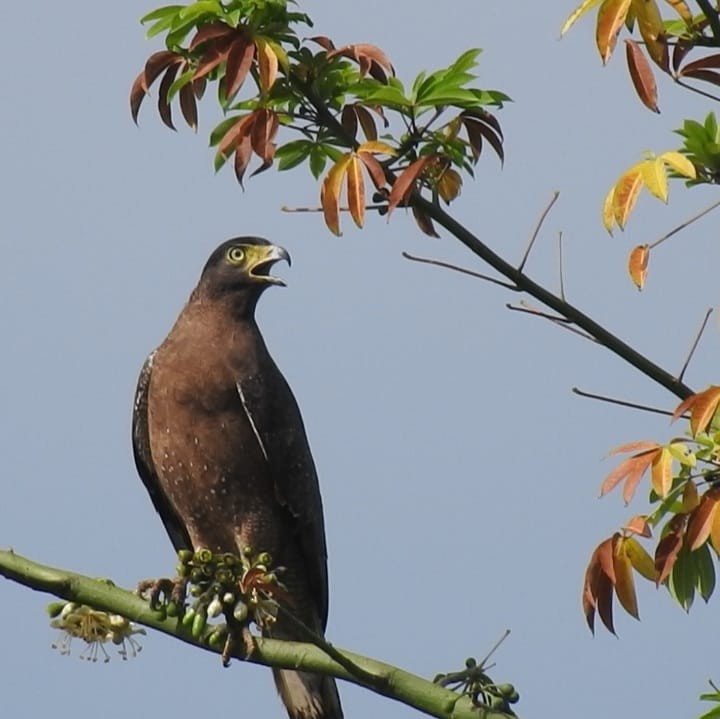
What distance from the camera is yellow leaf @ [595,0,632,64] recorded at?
11.1 feet

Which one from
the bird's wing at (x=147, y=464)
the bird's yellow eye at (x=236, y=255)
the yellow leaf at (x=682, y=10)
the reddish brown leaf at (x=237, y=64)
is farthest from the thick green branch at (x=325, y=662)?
the bird's yellow eye at (x=236, y=255)

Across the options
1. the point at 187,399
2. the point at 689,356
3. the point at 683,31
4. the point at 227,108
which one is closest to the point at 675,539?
the point at 689,356

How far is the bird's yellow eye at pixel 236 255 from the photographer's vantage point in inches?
264

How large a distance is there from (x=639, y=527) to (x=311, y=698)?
3.42 metres

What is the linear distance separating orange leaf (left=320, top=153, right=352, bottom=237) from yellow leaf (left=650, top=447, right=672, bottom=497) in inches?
37.9

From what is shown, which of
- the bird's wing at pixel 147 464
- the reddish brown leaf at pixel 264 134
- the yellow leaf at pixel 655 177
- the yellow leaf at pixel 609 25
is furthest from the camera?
the bird's wing at pixel 147 464

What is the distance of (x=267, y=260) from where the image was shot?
21.6ft

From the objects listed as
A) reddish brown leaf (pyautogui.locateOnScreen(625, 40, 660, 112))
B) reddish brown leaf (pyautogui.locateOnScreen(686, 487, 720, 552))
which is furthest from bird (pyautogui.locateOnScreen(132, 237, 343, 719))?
reddish brown leaf (pyautogui.locateOnScreen(686, 487, 720, 552))

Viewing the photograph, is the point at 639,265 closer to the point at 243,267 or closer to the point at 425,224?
the point at 425,224

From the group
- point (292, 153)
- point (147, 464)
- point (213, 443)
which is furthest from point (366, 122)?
point (147, 464)

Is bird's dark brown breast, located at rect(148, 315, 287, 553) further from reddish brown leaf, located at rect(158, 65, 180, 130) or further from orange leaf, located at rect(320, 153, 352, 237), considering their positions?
orange leaf, located at rect(320, 153, 352, 237)

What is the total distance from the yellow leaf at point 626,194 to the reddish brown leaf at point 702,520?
0.66 m

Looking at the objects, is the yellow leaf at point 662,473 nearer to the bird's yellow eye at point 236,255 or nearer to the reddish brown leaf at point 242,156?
the reddish brown leaf at point 242,156

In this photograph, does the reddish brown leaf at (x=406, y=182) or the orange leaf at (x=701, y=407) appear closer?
the orange leaf at (x=701, y=407)
